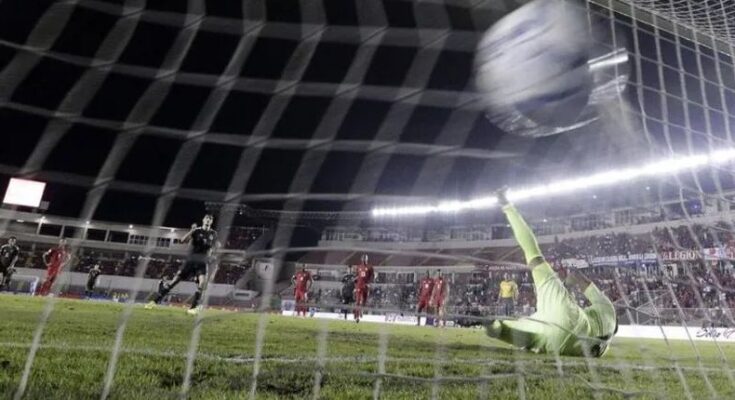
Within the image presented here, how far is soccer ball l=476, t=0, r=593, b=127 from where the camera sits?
3029mm

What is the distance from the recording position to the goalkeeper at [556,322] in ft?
9.36

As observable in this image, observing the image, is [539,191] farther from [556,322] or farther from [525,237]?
[556,322]

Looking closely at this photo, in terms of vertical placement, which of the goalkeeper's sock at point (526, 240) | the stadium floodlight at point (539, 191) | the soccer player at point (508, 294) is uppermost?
the stadium floodlight at point (539, 191)

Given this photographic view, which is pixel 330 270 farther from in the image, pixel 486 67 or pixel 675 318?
pixel 486 67

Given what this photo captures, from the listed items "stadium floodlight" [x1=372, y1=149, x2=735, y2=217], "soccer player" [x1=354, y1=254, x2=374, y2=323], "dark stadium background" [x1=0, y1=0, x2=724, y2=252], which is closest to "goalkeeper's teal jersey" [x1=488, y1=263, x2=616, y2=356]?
"dark stadium background" [x1=0, y1=0, x2=724, y2=252]

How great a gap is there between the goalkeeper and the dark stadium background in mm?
1361

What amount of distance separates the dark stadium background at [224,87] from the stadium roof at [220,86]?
1 centimetres

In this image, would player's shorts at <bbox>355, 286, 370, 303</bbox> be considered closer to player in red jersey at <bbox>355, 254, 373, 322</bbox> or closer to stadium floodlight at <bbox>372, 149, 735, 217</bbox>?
player in red jersey at <bbox>355, 254, 373, 322</bbox>

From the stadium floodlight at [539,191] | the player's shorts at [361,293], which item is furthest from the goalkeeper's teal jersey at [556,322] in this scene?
the stadium floodlight at [539,191]

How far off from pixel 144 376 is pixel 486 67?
2.66 metres

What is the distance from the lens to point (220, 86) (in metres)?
4.32

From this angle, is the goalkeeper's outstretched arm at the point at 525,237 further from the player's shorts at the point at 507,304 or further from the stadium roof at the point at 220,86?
the player's shorts at the point at 507,304

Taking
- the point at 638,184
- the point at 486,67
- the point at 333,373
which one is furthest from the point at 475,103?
the point at 638,184

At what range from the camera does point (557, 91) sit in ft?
10.3
